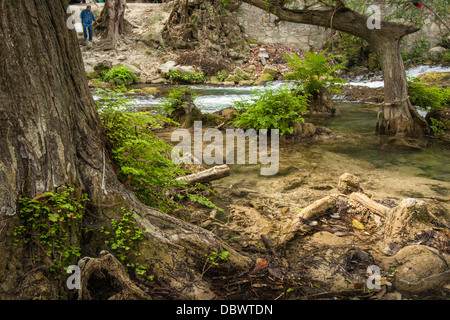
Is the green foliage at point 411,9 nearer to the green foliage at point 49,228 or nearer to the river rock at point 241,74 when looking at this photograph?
the river rock at point 241,74

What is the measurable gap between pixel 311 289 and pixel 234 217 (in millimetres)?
1557

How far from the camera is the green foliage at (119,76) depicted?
15.8m

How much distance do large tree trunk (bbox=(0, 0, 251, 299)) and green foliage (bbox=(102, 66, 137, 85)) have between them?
1459cm

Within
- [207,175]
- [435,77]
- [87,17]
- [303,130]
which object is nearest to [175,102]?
[303,130]

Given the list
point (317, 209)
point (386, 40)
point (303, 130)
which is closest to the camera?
point (317, 209)

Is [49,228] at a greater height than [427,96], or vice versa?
[427,96]

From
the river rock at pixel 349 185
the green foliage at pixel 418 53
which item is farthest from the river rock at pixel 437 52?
the river rock at pixel 349 185

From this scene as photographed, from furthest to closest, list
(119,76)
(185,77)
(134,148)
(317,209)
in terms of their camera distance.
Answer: (185,77) → (119,76) → (317,209) → (134,148)

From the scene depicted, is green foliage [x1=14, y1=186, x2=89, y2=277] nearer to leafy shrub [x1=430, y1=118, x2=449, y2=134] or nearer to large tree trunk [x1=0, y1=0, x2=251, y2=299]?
large tree trunk [x1=0, y1=0, x2=251, y2=299]

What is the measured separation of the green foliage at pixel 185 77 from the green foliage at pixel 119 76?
2.14 m

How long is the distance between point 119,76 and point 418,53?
17.9 metres

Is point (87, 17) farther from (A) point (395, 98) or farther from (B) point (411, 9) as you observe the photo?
(A) point (395, 98)

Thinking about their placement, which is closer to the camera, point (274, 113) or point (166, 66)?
point (274, 113)

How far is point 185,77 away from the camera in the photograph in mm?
17062
